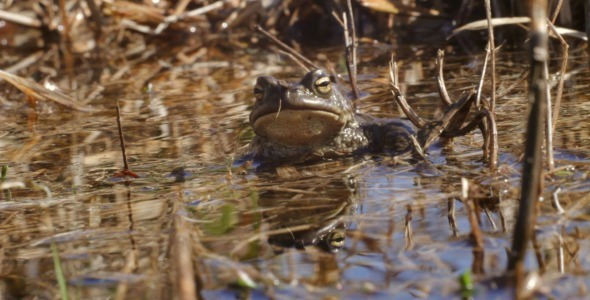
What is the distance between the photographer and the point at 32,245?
3.16 meters

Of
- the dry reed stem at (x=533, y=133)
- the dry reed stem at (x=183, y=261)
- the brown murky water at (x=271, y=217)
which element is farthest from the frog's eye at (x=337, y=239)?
the dry reed stem at (x=533, y=133)

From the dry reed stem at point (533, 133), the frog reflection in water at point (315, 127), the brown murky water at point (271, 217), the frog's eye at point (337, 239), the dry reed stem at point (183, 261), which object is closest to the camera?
the dry reed stem at point (533, 133)

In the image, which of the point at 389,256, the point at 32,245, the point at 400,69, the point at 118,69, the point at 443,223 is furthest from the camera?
the point at 118,69

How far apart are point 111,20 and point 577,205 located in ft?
28.6

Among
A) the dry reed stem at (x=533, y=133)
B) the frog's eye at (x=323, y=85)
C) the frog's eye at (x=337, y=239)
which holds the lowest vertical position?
the frog's eye at (x=337, y=239)

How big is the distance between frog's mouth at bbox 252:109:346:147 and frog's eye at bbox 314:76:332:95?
0.10 meters

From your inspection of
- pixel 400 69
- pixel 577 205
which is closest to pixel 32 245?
pixel 577 205

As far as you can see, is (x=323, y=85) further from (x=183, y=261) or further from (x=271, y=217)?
(x=183, y=261)

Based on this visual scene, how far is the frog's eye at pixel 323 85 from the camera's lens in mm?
4348

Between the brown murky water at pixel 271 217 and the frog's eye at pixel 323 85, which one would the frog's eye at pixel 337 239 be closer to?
the brown murky water at pixel 271 217

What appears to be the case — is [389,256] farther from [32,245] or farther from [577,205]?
[32,245]

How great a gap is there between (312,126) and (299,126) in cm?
8

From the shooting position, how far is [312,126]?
4.45 metres

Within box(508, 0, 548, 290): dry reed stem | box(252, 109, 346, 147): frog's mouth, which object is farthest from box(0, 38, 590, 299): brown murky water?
box(252, 109, 346, 147): frog's mouth
